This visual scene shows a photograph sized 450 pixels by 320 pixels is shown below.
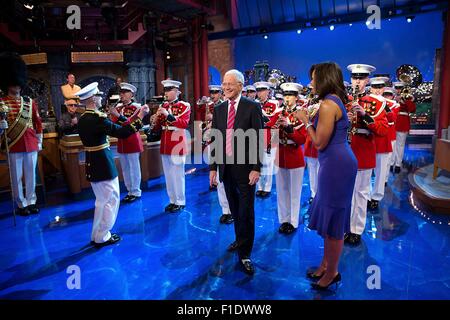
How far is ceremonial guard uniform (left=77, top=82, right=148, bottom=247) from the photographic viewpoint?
13.1 feet

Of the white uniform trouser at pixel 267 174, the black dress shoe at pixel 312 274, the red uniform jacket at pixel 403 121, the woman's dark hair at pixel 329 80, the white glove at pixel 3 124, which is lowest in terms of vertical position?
the black dress shoe at pixel 312 274

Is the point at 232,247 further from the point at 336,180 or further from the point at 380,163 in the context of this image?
the point at 380,163

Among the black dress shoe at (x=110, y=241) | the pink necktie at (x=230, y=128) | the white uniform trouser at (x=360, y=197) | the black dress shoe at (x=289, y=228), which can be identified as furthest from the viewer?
the black dress shoe at (x=289, y=228)

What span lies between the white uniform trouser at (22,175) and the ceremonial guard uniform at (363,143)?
5.19 m

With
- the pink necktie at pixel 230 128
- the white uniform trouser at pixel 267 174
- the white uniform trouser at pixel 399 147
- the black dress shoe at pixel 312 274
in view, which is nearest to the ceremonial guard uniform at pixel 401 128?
the white uniform trouser at pixel 399 147

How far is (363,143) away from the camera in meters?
4.15

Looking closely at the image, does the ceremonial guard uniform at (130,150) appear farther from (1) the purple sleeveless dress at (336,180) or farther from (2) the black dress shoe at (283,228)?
(1) the purple sleeveless dress at (336,180)

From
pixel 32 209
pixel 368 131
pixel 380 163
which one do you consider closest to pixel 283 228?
pixel 368 131

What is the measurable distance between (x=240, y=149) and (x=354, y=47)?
12467mm

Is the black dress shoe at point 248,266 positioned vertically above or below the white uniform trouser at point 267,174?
below

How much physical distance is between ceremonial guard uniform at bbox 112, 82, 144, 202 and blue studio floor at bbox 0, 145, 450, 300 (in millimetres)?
630

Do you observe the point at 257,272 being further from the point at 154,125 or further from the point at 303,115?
the point at 154,125

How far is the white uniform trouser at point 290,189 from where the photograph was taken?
175 inches
